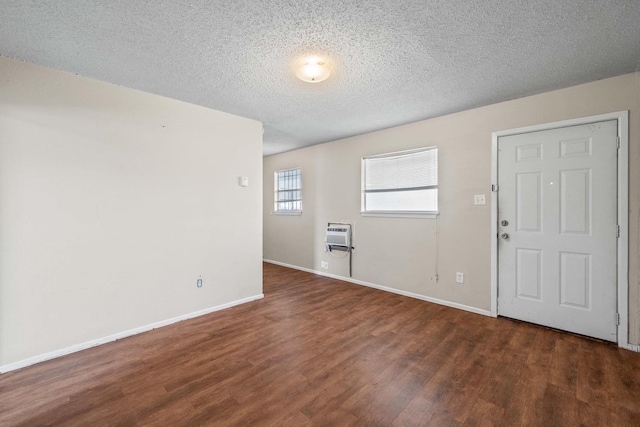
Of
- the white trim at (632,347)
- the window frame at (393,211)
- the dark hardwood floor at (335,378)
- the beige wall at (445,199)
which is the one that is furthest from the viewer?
the window frame at (393,211)

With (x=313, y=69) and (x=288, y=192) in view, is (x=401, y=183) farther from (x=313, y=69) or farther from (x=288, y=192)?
(x=288, y=192)

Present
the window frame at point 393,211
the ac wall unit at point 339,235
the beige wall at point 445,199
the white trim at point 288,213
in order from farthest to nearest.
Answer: the white trim at point 288,213 → the ac wall unit at point 339,235 → the window frame at point 393,211 → the beige wall at point 445,199

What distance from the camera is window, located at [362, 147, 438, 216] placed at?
363 cm

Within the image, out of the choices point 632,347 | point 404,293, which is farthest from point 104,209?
point 632,347

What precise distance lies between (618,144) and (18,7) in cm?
451

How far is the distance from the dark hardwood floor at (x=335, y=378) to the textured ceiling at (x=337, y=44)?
7.82 feet

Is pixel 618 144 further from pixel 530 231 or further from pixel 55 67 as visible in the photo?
pixel 55 67

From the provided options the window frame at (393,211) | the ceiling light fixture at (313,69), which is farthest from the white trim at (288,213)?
the ceiling light fixture at (313,69)

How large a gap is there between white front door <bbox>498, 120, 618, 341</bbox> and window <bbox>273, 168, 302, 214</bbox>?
3.42 m

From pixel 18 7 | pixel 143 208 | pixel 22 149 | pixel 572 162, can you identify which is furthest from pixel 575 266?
pixel 22 149

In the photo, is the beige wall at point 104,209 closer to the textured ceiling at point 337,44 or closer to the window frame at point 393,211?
the textured ceiling at point 337,44

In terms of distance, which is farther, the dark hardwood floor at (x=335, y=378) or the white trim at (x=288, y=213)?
the white trim at (x=288, y=213)

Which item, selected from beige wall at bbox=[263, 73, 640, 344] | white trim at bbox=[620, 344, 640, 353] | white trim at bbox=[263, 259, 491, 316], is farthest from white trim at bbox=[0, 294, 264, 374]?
white trim at bbox=[620, 344, 640, 353]

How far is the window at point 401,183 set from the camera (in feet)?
11.9
